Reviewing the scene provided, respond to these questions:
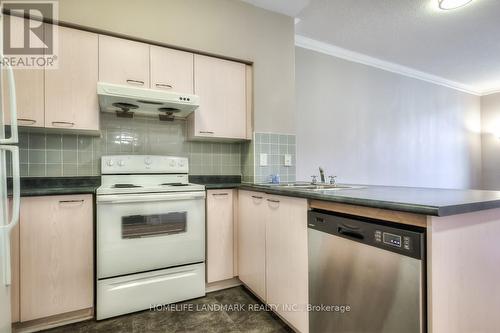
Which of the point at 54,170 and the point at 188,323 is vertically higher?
the point at 54,170

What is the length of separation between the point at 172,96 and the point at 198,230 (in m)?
1.05

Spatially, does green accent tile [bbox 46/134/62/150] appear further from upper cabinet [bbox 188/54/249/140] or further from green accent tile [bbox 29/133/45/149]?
upper cabinet [bbox 188/54/249/140]

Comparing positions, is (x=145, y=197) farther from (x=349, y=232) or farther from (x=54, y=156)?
(x=349, y=232)

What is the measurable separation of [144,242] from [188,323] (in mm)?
617

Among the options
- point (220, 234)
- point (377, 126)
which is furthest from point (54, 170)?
point (377, 126)

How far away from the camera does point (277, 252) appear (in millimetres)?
1643

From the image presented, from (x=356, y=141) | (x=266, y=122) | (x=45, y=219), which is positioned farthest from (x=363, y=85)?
(x=45, y=219)

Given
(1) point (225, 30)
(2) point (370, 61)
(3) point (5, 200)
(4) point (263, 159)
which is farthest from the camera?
(2) point (370, 61)

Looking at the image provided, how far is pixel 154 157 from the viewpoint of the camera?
86.5 inches

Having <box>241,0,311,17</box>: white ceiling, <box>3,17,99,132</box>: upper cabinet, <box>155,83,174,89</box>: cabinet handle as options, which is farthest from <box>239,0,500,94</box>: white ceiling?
<box>3,17,99,132</box>: upper cabinet

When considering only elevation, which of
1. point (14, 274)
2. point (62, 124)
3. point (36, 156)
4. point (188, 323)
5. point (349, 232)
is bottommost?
point (188, 323)

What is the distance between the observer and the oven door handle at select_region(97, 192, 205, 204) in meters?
1.66

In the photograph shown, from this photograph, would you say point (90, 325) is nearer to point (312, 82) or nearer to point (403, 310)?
point (403, 310)

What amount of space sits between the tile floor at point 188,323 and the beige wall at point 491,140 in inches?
225
